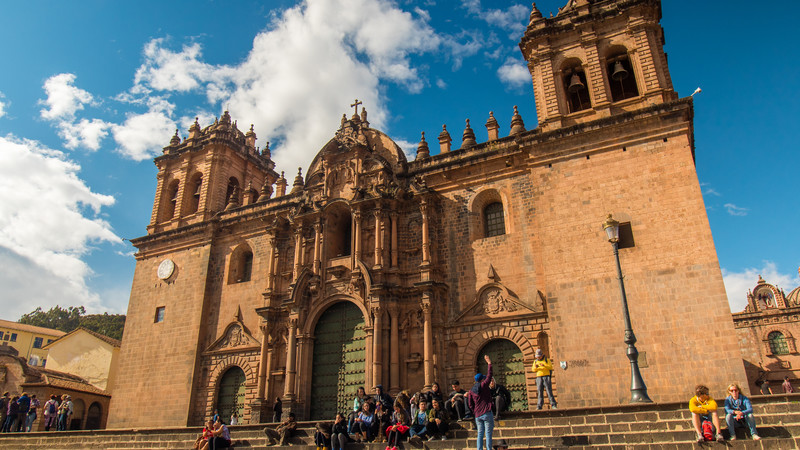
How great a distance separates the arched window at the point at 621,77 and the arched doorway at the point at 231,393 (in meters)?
16.5

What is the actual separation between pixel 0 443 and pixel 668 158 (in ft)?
72.8

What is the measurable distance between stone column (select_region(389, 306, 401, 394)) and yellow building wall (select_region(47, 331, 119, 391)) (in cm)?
1875

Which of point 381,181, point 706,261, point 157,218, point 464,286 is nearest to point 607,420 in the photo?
point 706,261

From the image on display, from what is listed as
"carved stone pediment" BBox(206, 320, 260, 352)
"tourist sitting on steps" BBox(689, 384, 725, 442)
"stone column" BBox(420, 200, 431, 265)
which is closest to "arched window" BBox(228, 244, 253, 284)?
"carved stone pediment" BBox(206, 320, 260, 352)

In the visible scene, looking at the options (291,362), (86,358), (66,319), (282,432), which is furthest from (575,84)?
(66,319)

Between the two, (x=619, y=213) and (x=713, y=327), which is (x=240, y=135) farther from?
(x=713, y=327)

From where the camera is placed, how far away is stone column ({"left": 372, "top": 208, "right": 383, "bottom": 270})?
18.4 m

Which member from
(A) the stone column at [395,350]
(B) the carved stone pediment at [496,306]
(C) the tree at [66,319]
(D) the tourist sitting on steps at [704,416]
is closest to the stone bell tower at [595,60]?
(B) the carved stone pediment at [496,306]

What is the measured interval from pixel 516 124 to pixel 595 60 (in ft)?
10.6

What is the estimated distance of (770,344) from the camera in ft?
99.9

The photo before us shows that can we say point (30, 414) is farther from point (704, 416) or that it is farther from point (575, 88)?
point (575, 88)

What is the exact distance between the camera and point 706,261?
13.9 meters

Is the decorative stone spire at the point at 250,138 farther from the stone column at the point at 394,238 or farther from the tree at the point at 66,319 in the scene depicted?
the tree at the point at 66,319

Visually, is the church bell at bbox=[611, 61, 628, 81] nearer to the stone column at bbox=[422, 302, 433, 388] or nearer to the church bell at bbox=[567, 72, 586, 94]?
the church bell at bbox=[567, 72, 586, 94]
